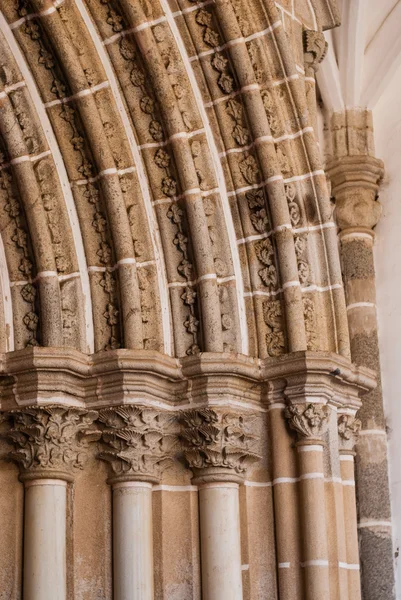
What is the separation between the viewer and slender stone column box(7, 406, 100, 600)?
22.9 feet

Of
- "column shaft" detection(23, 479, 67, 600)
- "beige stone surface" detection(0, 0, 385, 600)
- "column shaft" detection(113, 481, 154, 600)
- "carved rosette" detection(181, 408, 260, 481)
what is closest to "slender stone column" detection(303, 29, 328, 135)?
"beige stone surface" detection(0, 0, 385, 600)

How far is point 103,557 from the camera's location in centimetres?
724

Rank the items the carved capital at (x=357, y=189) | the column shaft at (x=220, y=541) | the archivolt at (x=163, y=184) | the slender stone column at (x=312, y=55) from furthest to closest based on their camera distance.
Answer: the carved capital at (x=357, y=189), the slender stone column at (x=312, y=55), the archivolt at (x=163, y=184), the column shaft at (x=220, y=541)

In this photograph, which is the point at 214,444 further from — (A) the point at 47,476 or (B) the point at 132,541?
(A) the point at 47,476

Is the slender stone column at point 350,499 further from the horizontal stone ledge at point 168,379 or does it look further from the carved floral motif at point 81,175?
the carved floral motif at point 81,175

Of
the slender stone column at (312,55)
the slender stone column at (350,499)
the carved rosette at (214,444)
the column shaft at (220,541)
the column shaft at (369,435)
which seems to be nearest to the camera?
the column shaft at (220,541)

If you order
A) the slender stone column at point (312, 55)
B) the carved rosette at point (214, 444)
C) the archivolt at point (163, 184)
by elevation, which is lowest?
the carved rosette at point (214, 444)

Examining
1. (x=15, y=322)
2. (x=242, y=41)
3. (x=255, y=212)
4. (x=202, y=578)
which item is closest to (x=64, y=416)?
(x=15, y=322)

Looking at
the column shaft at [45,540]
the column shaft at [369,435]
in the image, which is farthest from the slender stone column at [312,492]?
the column shaft at [369,435]

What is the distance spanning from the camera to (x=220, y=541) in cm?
729

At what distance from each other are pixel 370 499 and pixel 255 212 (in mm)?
2316

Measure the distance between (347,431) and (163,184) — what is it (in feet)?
6.01

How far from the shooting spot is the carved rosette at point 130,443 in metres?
7.29

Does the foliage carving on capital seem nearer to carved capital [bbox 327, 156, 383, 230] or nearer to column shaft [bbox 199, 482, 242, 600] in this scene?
column shaft [bbox 199, 482, 242, 600]
